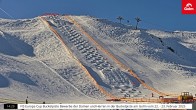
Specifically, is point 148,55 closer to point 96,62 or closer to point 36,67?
point 96,62

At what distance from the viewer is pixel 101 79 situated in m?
56.9

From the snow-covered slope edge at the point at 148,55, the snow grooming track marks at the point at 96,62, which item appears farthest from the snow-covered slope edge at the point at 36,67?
the snow-covered slope edge at the point at 148,55

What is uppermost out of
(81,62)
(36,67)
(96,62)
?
(96,62)

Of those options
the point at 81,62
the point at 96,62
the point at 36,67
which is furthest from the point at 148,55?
the point at 36,67

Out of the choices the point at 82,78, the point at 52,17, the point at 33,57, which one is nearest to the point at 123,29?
the point at 52,17

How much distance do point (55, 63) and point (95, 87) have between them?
30.9ft

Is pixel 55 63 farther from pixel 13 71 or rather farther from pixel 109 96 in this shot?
pixel 109 96

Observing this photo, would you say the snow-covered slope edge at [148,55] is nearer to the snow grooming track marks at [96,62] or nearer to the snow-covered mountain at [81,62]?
the snow-covered mountain at [81,62]

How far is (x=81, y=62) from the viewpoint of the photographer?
61.5 meters

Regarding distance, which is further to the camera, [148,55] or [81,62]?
[148,55]

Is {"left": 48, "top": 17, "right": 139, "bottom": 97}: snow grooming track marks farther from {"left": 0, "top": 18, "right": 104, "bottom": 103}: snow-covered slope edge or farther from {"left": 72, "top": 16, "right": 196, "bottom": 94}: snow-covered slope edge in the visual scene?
{"left": 72, "top": 16, "right": 196, "bottom": 94}: snow-covered slope edge

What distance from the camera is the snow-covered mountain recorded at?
50.0 m

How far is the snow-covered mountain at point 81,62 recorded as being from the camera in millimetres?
50000

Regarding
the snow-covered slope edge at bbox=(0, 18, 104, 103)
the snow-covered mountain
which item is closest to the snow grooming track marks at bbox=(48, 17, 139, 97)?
the snow-covered mountain
